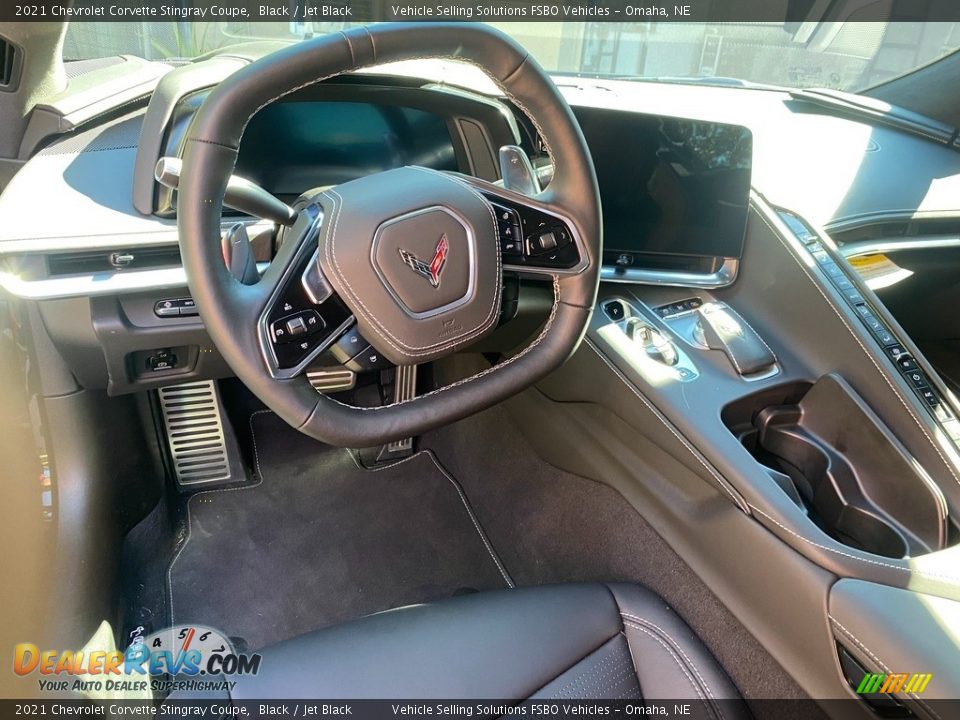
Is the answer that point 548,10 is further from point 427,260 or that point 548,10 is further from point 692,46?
point 427,260

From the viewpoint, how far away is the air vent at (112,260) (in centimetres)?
116

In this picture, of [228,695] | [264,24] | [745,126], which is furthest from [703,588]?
[264,24]

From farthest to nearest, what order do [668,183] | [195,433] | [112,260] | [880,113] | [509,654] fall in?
[880,113] < [195,433] < [668,183] < [112,260] < [509,654]

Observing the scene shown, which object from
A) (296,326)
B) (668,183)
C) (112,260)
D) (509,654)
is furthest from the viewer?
(668,183)

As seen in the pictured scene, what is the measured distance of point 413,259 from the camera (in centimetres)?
97

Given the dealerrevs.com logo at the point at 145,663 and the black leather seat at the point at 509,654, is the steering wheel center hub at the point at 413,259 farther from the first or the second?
the dealerrevs.com logo at the point at 145,663

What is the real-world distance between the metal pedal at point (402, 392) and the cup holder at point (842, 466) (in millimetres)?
908

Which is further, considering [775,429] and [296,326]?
[775,429]

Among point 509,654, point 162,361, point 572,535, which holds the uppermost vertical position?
point 162,361

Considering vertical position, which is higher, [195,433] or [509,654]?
[509,654]

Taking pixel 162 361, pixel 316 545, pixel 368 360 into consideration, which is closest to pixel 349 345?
pixel 368 360

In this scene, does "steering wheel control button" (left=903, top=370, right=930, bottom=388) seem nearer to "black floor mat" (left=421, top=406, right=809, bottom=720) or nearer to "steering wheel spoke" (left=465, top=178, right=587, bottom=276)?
"black floor mat" (left=421, top=406, right=809, bottom=720)

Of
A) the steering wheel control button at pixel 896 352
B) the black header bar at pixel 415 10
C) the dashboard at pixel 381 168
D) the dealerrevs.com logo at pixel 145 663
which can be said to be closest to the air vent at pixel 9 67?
the black header bar at pixel 415 10

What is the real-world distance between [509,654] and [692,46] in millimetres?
1737
